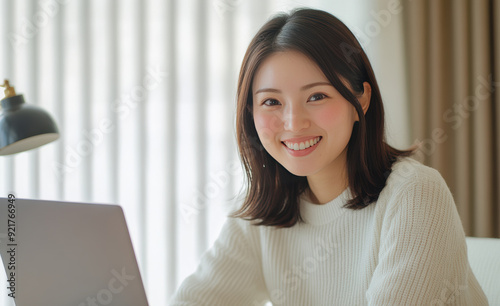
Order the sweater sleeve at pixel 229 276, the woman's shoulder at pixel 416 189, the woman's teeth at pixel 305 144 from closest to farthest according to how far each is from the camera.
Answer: the woman's shoulder at pixel 416 189, the woman's teeth at pixel 305 144, the sweater sleeve at pixel 229 276

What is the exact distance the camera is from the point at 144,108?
2559 millimetres

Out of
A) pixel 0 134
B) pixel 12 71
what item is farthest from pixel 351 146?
pixel 12 71

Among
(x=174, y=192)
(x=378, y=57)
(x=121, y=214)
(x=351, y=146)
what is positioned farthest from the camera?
(x=174, y=192)

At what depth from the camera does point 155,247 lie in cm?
257

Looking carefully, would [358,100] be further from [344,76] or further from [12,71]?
[12,71]

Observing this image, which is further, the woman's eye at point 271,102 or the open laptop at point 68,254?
the woman's eye at point 271,102

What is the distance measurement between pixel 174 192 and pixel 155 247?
31 cm

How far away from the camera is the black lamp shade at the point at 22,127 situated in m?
1.17

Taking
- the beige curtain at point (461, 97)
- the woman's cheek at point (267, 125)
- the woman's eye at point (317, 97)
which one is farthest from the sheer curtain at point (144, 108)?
the woman's eye at point (317, 97)

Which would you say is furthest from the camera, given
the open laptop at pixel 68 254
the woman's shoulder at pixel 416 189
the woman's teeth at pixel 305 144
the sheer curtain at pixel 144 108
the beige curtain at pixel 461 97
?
the sheer curtain at pixel 144 108

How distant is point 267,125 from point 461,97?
1281mm

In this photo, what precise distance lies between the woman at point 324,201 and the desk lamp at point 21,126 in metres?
0.51

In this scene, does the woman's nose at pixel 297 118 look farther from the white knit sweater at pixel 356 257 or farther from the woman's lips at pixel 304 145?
the white knit sweater at pixel 356 257

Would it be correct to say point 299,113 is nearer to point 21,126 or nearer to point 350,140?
point 350,140
